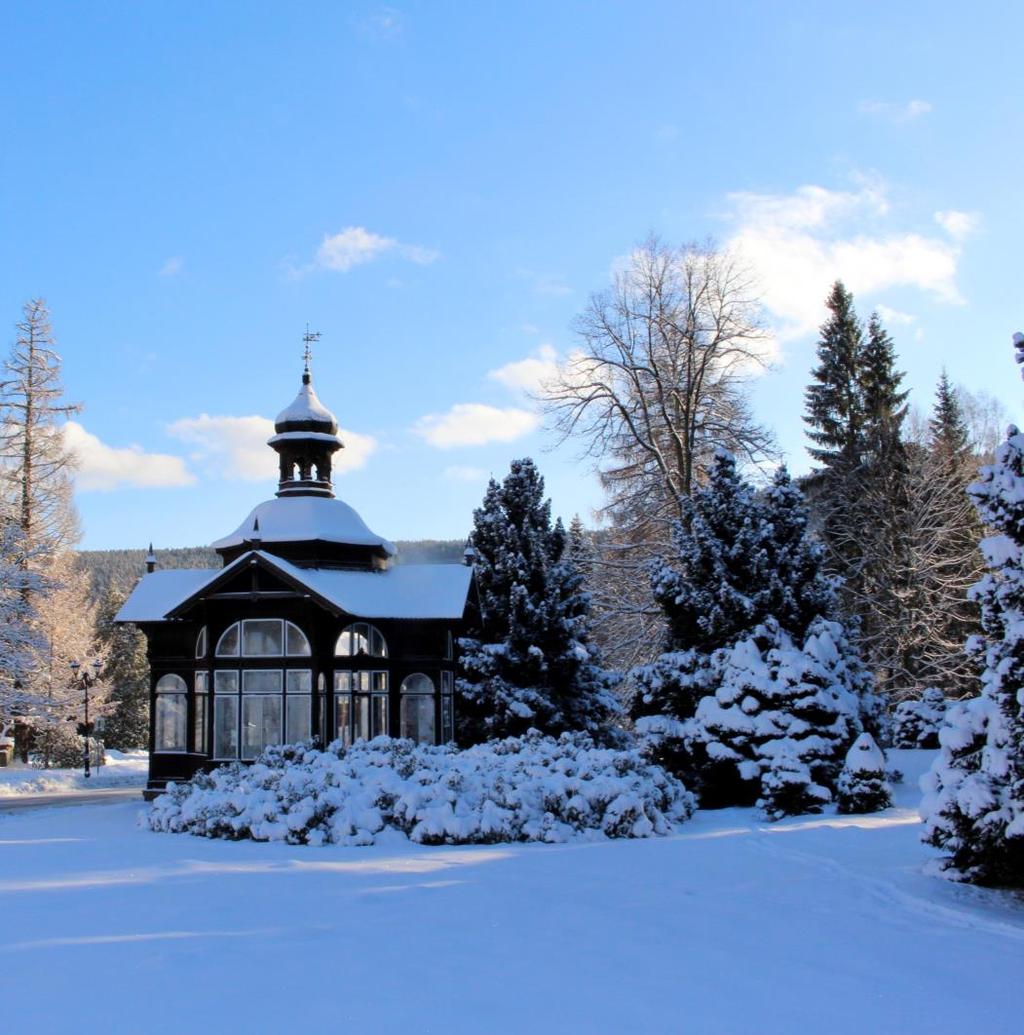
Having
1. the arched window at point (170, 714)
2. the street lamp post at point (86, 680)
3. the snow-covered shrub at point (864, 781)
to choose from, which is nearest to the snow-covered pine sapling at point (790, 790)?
the snow-covered shrub at point (864, 781)

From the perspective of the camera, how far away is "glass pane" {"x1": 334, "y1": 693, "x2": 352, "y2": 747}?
23203 mm

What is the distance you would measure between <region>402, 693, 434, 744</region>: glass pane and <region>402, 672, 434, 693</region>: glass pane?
120 mm

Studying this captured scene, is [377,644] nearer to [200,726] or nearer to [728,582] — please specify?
[200,726]

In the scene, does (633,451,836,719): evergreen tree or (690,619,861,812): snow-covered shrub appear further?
(633,451,836,719): evergreen tree

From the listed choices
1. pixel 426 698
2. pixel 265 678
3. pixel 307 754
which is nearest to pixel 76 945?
pixel 307 754

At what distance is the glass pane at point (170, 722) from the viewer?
78.0 ft

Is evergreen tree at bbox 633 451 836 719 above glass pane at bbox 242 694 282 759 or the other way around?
above

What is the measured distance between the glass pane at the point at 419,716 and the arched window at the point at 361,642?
1.36 m

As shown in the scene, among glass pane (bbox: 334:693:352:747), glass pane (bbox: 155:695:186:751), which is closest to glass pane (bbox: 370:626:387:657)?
glass pane (bbox: 334:693:352:747)

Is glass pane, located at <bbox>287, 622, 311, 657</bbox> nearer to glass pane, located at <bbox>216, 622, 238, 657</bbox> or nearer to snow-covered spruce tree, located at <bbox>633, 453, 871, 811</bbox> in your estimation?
glass pane, located at <bbox>216, 622, 238, 657</bbox>

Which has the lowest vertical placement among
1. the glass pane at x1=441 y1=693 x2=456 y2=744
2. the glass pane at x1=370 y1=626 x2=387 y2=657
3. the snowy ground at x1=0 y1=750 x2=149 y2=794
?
the snowy ground at x1=0 y1=750 x2=149 y2=794

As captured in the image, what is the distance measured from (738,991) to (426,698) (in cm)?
1812

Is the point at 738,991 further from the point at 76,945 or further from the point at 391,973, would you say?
the point at 76,945

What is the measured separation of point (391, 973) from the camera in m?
6.99
